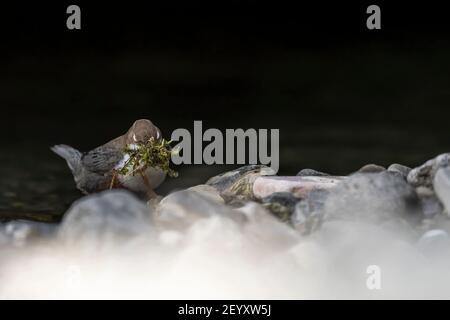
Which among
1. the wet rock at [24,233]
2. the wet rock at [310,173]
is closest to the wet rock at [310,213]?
the wet rock at [310,173]

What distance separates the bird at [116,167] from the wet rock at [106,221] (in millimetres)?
513

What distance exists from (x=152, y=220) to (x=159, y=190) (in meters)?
0.72

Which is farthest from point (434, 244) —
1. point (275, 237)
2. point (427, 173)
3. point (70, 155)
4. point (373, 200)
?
point (70, 155)

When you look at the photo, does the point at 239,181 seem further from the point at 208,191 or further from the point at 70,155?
the point at 70,155

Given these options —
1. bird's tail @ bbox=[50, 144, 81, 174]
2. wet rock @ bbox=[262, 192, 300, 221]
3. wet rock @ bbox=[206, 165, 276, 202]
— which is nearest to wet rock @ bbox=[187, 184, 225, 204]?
wet rock @ bbox=[206, 165, 276, 202]

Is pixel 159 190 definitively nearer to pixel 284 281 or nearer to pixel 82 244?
pixel 82 244

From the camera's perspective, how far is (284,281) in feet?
6.42

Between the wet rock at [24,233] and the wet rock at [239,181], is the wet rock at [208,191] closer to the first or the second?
the wet rock at [239,181]

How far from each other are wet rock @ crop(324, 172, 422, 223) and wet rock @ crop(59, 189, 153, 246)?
511 millimetres

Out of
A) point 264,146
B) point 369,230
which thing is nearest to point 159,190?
point 264,146

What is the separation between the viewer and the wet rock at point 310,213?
222 cm

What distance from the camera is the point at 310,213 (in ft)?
7.47

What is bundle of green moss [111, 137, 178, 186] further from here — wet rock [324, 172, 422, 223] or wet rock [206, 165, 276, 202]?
wet rock [324, 172, 422, 223]

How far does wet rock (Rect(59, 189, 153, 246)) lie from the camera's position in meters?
2.05
